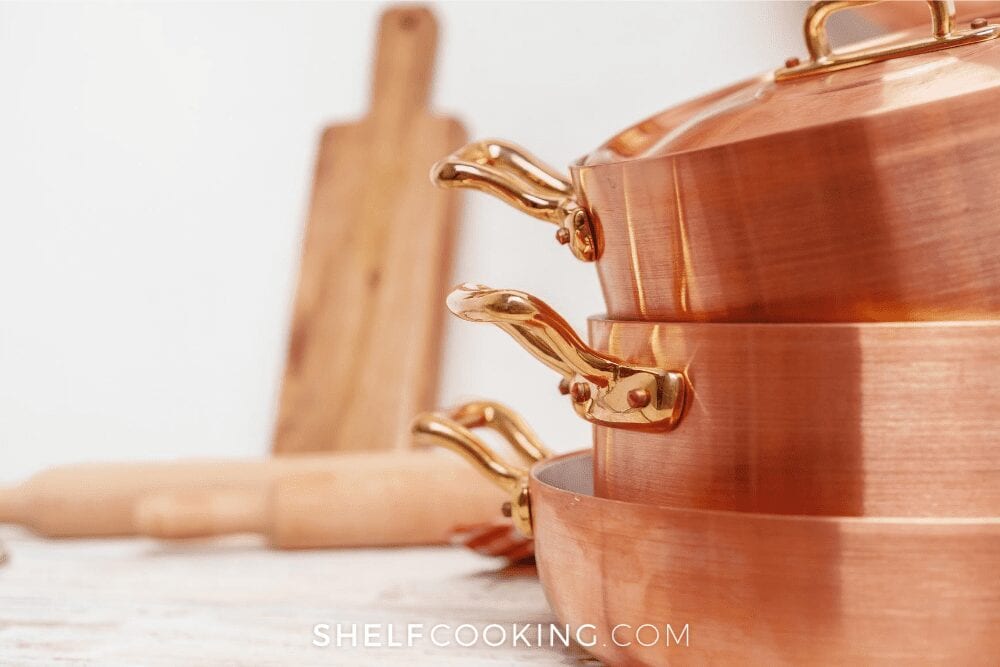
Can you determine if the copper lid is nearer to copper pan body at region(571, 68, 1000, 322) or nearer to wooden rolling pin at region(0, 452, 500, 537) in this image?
copper pan body at region(571, 68, 1000, 322)

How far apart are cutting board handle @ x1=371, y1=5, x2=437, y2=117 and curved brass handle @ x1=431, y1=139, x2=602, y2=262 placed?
593 mm

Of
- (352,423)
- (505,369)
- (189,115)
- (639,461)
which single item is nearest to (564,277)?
(505,369)

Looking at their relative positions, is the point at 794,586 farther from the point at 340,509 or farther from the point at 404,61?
the point at 404,61

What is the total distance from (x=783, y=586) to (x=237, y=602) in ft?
1.18

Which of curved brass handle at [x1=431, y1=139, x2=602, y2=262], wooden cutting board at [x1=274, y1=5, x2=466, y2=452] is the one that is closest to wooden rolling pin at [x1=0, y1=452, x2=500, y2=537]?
wooden cutting board at [x1=274, y1=5, x2=466, y2=452]

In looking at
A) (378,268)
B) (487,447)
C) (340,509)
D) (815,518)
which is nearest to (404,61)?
(378,268)

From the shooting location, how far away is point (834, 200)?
1.19 feet

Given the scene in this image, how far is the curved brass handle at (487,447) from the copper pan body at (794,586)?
13 centimetres

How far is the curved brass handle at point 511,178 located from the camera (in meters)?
0.48

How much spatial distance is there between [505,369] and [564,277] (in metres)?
0.11

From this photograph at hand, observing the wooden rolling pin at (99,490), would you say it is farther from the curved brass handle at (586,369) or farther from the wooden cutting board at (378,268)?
the curved brass handle at (586,369)

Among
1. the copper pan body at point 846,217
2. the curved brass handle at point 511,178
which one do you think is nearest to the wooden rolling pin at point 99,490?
the curved brass handle at point 511,178

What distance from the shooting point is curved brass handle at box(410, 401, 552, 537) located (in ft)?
1.78

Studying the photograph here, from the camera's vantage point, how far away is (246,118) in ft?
3.74
